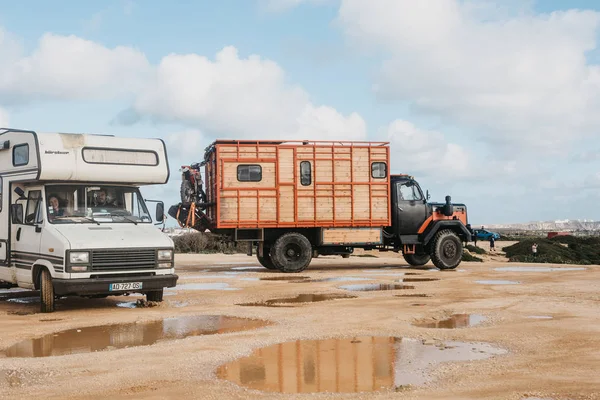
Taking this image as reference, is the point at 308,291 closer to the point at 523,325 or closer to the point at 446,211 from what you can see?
Result: the point at 523,325

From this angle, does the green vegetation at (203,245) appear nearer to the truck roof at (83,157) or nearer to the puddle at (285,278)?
the puddle at (285,278)

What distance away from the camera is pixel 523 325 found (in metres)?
9.60

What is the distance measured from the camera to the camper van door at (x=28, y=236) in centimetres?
1173

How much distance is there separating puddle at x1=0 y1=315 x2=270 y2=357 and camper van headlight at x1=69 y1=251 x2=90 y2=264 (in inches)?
58.2

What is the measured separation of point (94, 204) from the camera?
1216 centimetres

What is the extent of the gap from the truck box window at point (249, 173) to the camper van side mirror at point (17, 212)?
26.3ft

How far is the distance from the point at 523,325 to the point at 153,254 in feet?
19.1

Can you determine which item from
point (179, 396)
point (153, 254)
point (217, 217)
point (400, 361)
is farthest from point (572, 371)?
point (217, 217)

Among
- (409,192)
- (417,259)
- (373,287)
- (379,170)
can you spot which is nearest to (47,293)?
(373,287)

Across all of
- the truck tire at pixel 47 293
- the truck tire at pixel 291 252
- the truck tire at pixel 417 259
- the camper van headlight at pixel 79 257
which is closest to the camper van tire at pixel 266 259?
the truck tire at pixel 291 252

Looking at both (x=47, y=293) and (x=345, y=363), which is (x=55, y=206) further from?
(x=345, y=363)

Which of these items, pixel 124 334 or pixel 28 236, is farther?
pixel 28 236

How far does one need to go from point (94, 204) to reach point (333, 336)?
17.8ft

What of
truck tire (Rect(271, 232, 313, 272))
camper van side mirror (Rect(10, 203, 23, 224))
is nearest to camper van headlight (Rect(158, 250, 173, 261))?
camper van side mirror (Rect(10, 203, 23, 224))
